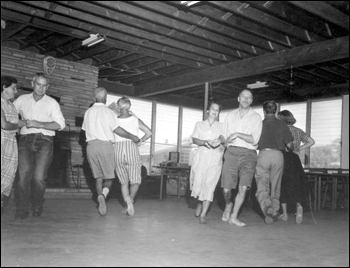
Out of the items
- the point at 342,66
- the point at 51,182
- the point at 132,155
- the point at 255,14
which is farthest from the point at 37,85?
the point at 342,66

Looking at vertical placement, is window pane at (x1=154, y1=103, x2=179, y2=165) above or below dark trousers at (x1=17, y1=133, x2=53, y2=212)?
above

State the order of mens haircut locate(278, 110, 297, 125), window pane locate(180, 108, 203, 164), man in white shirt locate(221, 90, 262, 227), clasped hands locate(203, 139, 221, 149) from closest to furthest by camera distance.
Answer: man in white shirt locate(221, 90, 262, 227) < clasped hands locate(203, 139, 221, 149) < mens haircut locate(278, 110, 297, 125) < window pane locate(180, 108, 203, 164)

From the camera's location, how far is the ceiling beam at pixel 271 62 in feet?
24.6

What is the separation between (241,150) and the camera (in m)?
4.91

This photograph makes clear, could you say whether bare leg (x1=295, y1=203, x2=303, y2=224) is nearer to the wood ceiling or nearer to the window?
the wood ceiling

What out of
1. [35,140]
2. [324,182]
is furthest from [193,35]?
[324,182]

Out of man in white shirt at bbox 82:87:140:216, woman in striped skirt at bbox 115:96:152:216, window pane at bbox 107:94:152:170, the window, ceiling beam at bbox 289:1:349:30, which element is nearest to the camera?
man in white shirt at bbox 82:87:140:216

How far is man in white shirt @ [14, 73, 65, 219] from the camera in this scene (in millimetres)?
4488

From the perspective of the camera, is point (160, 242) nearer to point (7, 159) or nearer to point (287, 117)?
point (7, 159)

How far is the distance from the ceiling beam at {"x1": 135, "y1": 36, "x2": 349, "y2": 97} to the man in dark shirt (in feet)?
9.87

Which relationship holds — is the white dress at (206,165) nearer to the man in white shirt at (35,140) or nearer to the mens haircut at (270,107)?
the mens haircut at (270,107)

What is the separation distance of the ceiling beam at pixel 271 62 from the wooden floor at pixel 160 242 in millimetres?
3610

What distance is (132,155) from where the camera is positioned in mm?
5277

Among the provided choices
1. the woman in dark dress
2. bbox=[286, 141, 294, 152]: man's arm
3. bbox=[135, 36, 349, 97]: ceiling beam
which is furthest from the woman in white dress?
bbox=[135, 36, 349, 97]: ceiling beam
